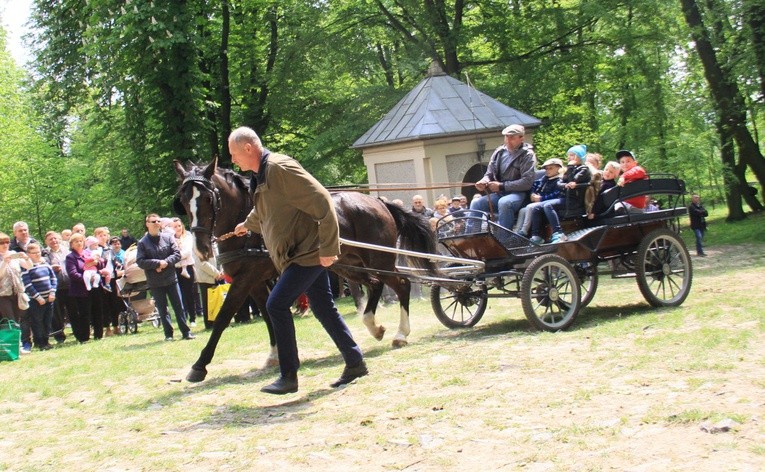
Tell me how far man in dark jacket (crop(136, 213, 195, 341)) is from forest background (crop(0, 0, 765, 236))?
798 centimetres

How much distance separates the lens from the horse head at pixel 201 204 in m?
9.29

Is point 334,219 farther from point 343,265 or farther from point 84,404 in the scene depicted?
point 84,404

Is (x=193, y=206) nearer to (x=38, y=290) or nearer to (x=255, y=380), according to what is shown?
(x=255, y=380)

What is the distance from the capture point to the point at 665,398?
5988 mm

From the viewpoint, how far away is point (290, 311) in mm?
7590

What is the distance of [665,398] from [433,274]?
190 inches

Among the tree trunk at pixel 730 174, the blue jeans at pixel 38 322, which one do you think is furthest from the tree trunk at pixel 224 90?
the tree trunk at pixel 730 174

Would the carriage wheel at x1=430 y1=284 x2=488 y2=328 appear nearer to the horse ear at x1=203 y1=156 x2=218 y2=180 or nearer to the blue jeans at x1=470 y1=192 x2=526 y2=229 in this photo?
the blue jeans at x1=470 y1=192 x2=526 y2=229

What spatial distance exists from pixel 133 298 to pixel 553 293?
32.3 ft

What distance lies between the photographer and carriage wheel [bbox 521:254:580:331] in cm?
970

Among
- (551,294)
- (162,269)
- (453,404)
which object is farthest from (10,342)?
(453,404)

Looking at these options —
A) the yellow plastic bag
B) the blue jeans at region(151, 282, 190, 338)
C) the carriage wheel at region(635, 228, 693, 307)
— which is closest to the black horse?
the carriage wheel at region(635, 228, 693, 307)

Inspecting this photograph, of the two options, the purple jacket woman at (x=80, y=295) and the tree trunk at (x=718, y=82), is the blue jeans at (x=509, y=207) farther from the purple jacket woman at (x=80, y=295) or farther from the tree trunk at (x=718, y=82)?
the tree trunk at (x=718, y=82)

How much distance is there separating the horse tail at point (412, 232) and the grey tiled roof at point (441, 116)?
28.5ft
